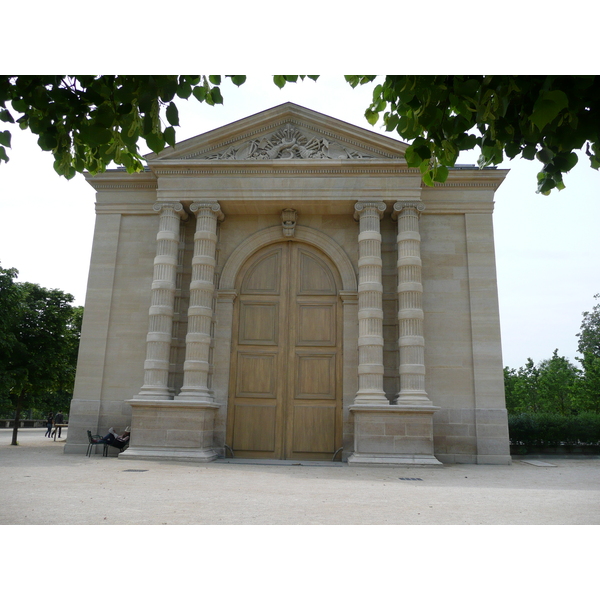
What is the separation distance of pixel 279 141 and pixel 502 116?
1310 centimetres

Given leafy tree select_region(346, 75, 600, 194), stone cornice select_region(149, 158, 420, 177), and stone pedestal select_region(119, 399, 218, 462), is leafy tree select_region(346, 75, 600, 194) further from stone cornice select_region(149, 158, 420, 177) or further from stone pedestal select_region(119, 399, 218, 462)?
stone pedestal select_region(119, 399, 218, 462)

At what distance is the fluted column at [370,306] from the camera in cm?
1628

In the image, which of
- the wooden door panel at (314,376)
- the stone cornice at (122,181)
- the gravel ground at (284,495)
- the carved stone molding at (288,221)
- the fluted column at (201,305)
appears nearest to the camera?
the gravel ground at (284,495)

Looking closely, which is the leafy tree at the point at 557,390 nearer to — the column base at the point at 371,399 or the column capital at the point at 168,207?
the column base at the point at 371,399

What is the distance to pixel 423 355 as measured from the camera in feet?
55.2

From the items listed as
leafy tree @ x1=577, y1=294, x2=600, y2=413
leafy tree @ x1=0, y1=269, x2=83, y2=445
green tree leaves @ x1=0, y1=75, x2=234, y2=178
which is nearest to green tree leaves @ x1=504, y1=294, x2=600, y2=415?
leafy tree @ x1=577, y1=294, x2=600, y2=413

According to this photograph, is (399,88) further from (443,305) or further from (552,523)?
(443,305)

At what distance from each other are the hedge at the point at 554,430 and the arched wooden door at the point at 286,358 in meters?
7.28

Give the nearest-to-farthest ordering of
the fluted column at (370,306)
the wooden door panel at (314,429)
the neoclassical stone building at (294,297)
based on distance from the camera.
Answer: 1. the fluted column at (370,306)
2. the neoclassical stone building at (294,297)
3. the wooden door panel at (314,429)

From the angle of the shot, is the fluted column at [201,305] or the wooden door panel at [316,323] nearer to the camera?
the fluted column at [201,305]

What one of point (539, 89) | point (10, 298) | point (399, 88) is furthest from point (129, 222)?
point (539, 89)

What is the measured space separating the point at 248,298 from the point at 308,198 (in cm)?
392

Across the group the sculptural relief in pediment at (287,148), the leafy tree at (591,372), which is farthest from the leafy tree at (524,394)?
the sculptural relief in pediment at (287,148)

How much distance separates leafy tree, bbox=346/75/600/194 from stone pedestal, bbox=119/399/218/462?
37.1 feet
